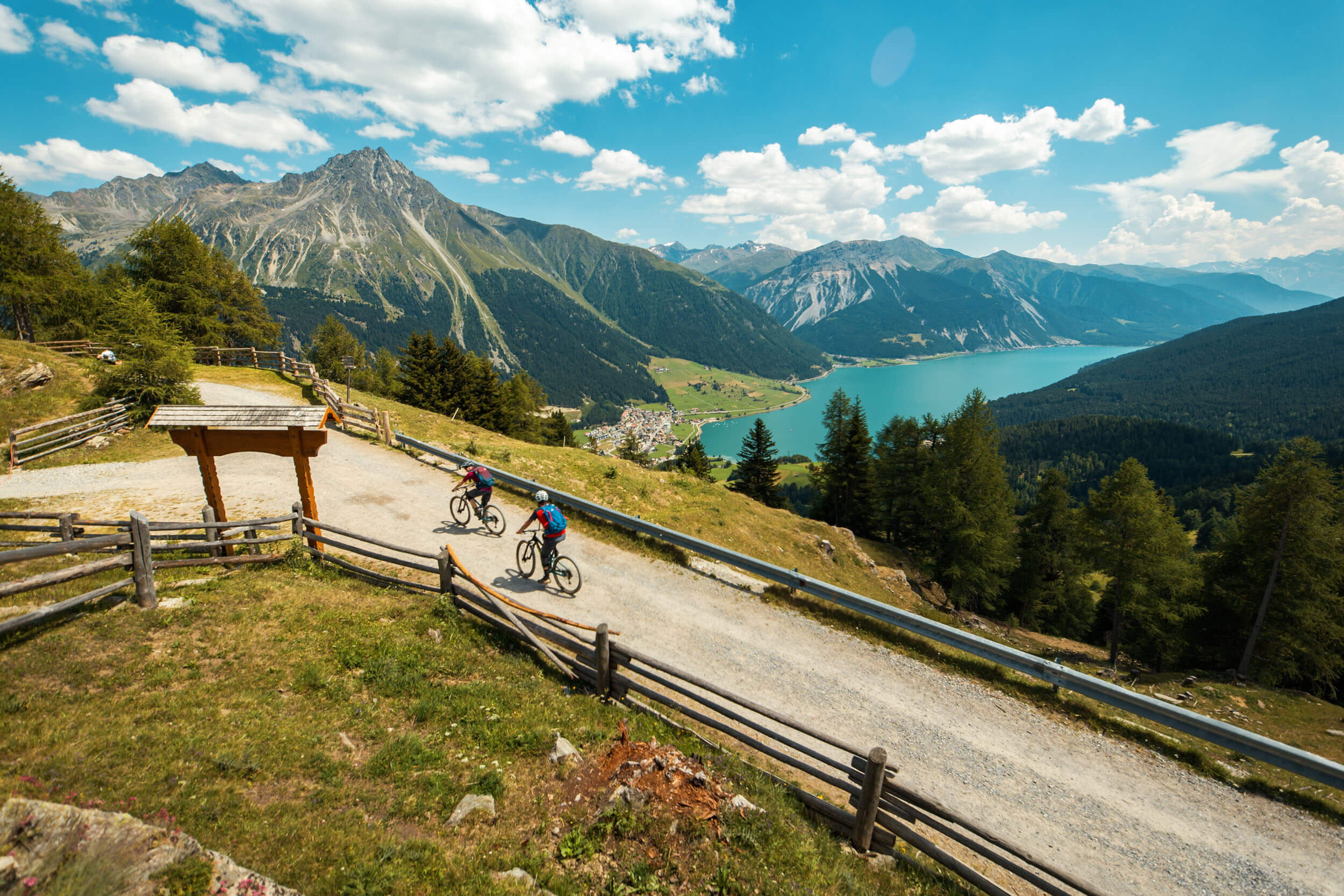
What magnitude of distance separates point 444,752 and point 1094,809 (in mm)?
10524

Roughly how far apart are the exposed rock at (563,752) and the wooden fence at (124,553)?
759 centimetres

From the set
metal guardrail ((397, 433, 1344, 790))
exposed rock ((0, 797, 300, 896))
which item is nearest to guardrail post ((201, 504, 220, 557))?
exposed rock ((0, 797, 300, 896))

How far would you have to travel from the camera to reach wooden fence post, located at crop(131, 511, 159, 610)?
9.27 meters

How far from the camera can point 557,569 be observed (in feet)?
45.5

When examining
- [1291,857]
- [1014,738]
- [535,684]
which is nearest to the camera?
[1291,857]

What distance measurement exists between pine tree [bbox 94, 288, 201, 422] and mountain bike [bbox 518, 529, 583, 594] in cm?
2309

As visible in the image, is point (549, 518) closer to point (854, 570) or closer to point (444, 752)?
point (444, 752)

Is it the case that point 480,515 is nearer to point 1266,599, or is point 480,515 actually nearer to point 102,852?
point 102,852

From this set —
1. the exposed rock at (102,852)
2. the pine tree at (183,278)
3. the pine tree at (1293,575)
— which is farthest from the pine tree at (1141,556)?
the pine tree at (183,278)

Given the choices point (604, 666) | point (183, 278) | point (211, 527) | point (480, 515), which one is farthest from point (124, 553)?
point (183, 278)

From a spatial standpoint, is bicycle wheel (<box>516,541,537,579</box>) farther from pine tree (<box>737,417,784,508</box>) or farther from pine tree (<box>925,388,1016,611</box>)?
pine tree (<box>737,417,784,508</box>)

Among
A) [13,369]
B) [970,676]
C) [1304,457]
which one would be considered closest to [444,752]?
[970,676]

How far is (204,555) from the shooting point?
12.8 metres

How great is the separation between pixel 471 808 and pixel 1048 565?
51.2 metres
